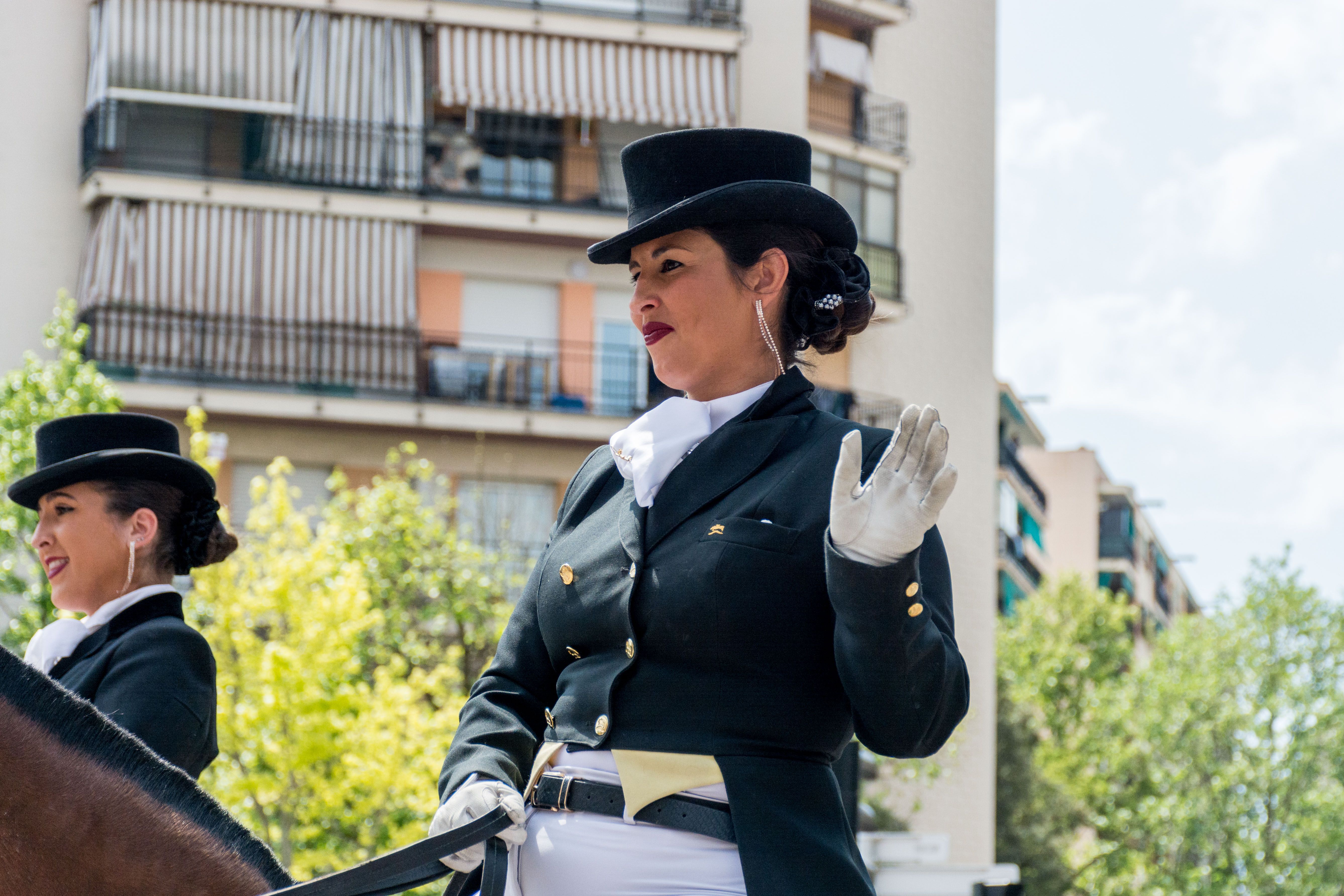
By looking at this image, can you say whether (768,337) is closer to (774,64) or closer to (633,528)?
(633,528)

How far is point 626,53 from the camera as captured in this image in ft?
96.3

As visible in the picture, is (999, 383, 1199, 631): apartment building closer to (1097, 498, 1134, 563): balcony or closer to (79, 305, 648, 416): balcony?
(1097, 498, 1134, 563): balcony

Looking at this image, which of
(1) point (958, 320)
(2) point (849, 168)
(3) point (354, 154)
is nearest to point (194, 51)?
(3) point (354, 154)

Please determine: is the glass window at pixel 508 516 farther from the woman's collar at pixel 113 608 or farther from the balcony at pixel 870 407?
the woman's collar at pixel 113 608

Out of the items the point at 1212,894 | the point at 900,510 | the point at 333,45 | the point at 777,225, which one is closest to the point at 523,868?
the point at 900,510

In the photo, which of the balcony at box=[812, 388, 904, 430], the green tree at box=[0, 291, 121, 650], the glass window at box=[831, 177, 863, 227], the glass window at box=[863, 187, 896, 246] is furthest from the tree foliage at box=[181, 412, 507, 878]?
the glass window at box=[863, 187, 896, 246]

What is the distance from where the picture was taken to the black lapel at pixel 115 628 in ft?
14.8

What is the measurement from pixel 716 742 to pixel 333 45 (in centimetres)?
2721

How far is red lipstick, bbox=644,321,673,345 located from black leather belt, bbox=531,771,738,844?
831 millimetres

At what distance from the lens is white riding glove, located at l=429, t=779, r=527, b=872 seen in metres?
2.95

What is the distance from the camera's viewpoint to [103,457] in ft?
14.9

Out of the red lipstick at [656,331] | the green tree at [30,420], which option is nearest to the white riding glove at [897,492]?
the red lipstick at [656,331]

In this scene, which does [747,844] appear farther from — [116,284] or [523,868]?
[116,284]

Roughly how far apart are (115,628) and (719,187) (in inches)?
85.5
